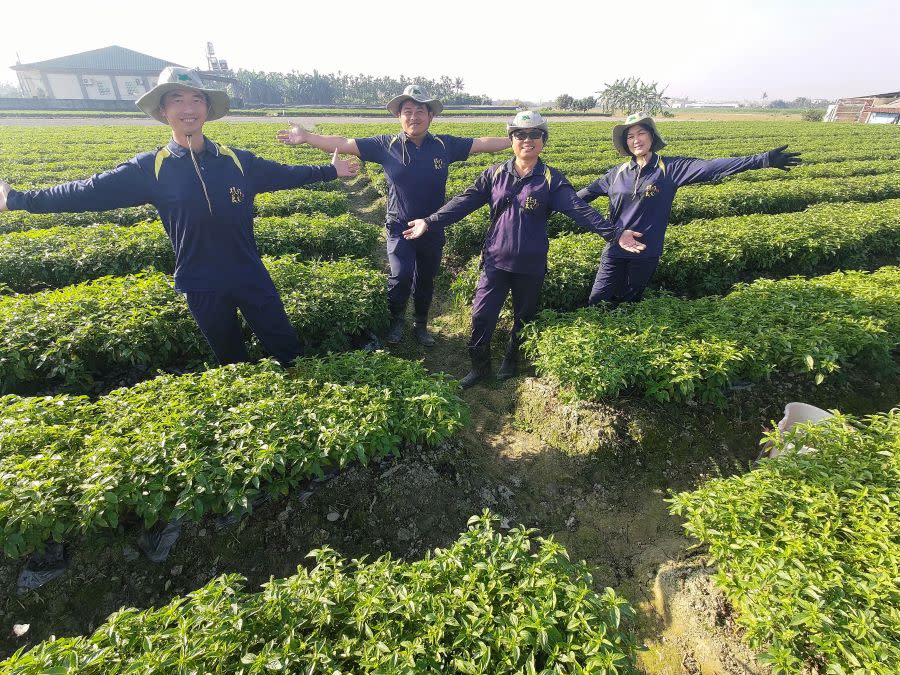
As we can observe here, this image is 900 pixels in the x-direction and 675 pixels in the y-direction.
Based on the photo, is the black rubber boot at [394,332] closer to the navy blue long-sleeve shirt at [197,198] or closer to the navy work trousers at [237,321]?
the navy work trousers at [237,321]

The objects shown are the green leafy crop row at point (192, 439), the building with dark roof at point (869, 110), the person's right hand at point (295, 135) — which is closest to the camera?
the green leafy crop row at point (192, 439)

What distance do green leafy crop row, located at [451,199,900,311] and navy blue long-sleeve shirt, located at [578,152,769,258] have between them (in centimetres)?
120

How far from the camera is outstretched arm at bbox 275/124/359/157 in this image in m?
4.33

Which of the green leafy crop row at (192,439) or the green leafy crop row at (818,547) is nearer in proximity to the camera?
the green leafy crop row at (818,547)

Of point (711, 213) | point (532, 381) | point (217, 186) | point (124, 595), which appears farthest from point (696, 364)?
point (711, 213)

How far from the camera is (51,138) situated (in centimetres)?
2106

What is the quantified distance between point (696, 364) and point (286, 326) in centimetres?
407

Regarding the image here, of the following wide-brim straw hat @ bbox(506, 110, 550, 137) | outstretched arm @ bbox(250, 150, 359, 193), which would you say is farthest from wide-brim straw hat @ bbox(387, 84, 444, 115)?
wide-brim straw hat @ bbox(506, 110, 550, 137)

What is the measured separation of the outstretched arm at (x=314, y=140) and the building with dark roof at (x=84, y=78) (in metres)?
79.0

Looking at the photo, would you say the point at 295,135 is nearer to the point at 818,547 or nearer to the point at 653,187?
the point at 653,187

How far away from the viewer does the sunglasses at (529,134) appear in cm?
397

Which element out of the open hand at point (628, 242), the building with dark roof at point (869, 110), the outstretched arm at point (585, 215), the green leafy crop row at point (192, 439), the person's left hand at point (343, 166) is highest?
the building with dark roof at point (869, 110)

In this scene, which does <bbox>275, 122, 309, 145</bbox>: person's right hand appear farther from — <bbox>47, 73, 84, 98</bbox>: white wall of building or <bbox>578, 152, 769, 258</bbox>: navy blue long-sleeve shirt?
<bbox>47, 73, 84, 98</bbox>: white wall of building

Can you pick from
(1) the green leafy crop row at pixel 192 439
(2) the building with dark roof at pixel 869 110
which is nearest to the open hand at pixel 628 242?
(1) the green leafy crop row at pixel 192 439
